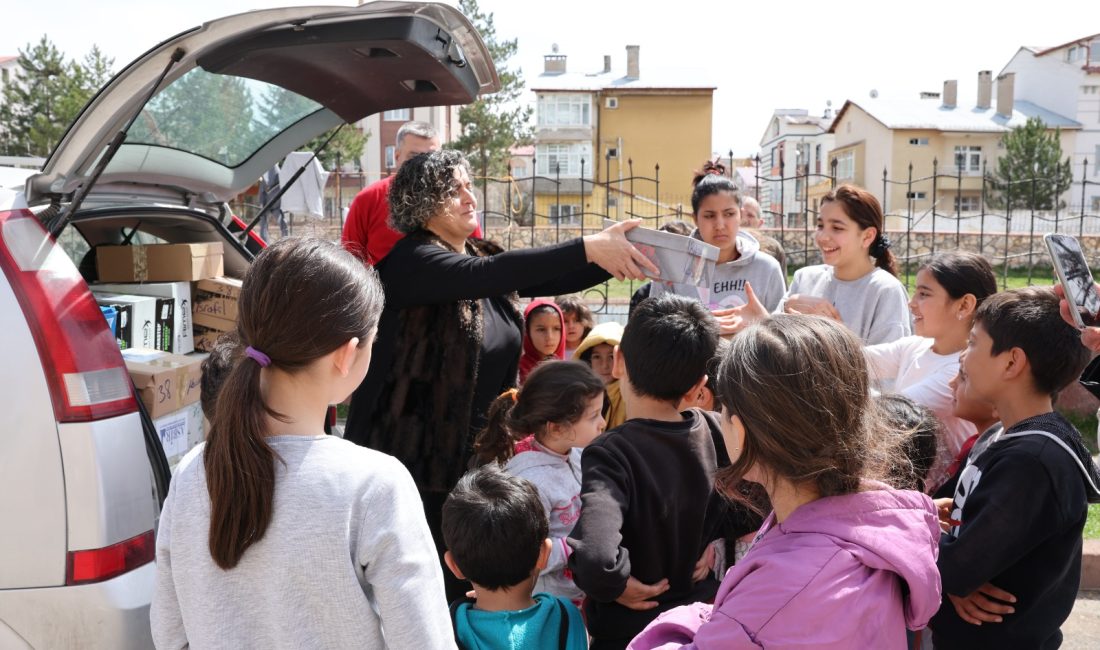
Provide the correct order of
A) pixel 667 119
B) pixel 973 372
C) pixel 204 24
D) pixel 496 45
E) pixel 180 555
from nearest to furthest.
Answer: pixel 180 555 → pixel 204 24 → pixel 973 372 → pixel 496 45 → pixel 667 119

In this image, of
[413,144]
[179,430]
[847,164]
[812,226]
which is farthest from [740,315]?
[847,164]

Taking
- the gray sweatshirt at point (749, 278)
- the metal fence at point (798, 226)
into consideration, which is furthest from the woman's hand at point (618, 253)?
the metal fence at point (798, 226)

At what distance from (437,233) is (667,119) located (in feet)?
153

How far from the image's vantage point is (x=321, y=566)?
5.08ft

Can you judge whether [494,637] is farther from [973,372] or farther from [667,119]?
[667,119]

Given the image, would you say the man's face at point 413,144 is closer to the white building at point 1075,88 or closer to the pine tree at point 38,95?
the pine tree at point 38,95

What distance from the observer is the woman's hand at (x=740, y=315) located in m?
3.05

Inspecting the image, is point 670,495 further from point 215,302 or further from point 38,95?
point 38,95

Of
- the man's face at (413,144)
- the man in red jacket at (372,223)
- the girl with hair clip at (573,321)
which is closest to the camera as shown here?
the man in red jacket at (372,223)

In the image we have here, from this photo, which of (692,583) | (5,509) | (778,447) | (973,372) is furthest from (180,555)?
(973,372)

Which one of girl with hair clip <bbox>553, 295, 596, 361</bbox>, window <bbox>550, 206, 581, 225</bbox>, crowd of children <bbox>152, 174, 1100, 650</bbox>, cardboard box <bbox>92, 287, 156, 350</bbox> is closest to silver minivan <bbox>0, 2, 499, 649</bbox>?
crowd of children <bbox>152, 174, 1100, 650</bbox>

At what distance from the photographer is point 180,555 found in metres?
1.61

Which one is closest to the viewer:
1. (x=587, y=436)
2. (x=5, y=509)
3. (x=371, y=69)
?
(x=5, y=509)

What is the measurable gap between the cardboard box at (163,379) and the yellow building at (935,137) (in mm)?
43964
